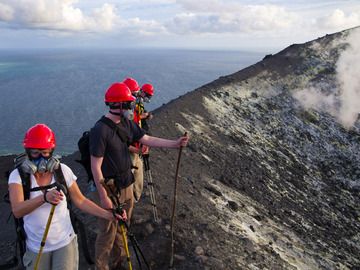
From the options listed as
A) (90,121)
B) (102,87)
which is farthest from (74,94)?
(90,121)

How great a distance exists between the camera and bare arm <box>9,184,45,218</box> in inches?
213

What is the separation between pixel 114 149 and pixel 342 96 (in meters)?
38.8

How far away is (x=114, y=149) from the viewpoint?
782cm

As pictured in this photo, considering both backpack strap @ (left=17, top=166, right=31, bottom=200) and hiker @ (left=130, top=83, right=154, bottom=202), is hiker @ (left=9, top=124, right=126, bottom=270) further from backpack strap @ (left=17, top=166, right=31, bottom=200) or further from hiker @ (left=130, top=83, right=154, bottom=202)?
hiker @ (left=130, top=83, right=154, bottom=202)

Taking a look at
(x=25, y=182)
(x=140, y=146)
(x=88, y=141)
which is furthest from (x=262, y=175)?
(x=25, y=182)

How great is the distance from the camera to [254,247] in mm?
12016

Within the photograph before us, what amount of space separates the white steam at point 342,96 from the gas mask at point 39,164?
118 feet

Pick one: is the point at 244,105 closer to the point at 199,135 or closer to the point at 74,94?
the point at 199,135

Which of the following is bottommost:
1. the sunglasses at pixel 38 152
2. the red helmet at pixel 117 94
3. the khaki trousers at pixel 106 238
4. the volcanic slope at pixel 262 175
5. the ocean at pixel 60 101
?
the ocean at pixel 60 101

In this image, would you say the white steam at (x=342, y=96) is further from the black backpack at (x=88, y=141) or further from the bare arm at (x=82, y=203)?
the bare arm at (x=82, y=203)

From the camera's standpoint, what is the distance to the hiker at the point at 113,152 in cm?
748

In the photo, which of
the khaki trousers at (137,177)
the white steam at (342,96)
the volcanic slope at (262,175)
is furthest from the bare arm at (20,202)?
the white steam at (342,96)

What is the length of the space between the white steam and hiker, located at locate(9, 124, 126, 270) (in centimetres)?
3559

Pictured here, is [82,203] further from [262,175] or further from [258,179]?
[262,175]
